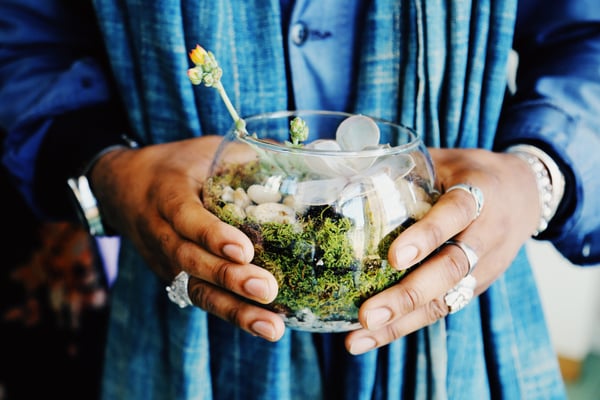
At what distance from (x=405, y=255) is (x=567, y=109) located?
358mm

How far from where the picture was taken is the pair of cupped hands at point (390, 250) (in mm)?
417

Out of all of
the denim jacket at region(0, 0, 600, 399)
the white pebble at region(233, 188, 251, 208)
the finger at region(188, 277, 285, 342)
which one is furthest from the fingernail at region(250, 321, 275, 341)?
the denim jacket at region(0, 0, 600, 399)

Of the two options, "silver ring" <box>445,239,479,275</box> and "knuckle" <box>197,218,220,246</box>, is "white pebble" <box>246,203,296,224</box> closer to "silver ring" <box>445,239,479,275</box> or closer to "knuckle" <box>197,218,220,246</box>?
"knuckle" <box>197,218,220,246</box>

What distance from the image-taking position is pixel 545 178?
583 mm

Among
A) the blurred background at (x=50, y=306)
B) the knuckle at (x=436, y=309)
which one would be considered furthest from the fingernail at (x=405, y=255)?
the blurred background at (x=50, y=306)

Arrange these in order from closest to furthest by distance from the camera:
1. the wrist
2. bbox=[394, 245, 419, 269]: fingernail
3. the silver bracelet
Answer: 1. bbox=[394, 245, 419, 269]: fingernail
2. the silver bracelet
3. the wrist

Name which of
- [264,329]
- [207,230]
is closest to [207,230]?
[207,230]

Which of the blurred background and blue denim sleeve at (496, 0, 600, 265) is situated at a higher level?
blue denim sleeve at (496, 0, 600, 265)

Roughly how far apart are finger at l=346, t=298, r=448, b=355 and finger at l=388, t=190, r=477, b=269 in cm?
9

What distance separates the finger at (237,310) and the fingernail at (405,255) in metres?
0.12

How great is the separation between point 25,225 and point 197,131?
3.38 ft

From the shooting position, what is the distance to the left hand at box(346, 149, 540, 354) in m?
0.42

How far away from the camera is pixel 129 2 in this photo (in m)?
0.65

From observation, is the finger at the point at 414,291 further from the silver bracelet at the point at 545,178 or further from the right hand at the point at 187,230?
the silver bracelet at the point at 545,178
